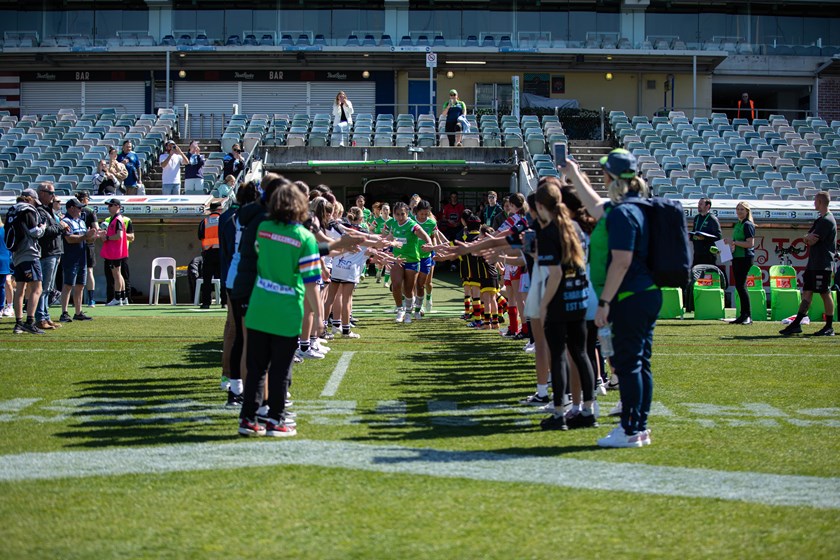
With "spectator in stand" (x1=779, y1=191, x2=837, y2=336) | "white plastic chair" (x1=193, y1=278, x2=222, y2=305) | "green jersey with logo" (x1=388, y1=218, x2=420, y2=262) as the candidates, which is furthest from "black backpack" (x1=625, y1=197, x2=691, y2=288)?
"white plastic chair" (x1=193, y1=278, x2=222, y2=305)

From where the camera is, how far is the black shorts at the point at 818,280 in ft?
47.6

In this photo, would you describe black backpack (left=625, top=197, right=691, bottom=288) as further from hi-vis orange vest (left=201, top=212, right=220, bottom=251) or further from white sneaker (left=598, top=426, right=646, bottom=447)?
hi-vis orange vest (left=201, top=212, right=220, bottom=251)

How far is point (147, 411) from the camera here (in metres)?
8.29

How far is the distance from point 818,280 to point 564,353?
8.15 metres

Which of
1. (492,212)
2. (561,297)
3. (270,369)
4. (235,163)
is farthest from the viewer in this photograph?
(235,163)

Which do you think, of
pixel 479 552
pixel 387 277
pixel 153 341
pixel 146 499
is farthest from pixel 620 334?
pixel 387 277

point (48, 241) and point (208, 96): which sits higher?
point (208, 96)

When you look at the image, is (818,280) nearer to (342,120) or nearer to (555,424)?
(555,424)

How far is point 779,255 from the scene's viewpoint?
23406 millimetres

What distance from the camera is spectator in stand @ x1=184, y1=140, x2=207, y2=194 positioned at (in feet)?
86.2

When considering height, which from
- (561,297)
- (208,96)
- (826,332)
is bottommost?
(826,332)

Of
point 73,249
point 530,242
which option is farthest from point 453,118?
point 530,242

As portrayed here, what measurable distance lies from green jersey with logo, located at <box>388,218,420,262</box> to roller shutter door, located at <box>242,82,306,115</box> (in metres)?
23.5

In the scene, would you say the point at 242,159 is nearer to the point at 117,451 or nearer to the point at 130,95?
the point at 130,95
